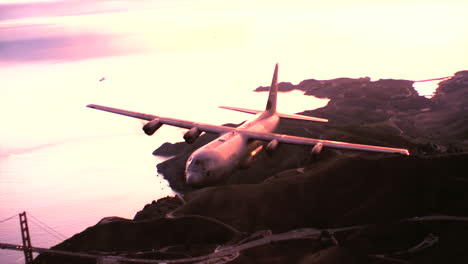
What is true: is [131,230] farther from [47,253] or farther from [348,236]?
[348,236]

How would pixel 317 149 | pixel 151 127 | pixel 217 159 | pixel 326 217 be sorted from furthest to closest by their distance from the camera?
pixel 326 217
pixel 151 127
pixel 317 149
pixel 217 159

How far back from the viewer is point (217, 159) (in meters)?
64.2

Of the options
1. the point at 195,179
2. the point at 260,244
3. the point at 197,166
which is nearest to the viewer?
the point at 195,179

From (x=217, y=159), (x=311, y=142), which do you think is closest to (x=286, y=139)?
(x=311, y=142)

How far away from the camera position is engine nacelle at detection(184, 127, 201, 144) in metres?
75.1

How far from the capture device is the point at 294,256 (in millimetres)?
99562

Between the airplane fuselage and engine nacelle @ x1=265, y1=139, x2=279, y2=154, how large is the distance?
13.0ft

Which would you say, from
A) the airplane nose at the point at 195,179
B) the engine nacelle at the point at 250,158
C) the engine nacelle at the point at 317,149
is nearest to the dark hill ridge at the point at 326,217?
the engine nacelle at the point at 250,158

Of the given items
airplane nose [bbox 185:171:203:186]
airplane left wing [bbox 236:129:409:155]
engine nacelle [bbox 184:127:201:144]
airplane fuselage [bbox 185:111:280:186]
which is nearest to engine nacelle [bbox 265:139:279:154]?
airplane left wing [bbox 236:129:409:155]

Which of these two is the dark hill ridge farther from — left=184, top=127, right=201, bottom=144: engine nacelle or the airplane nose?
the airplane nose

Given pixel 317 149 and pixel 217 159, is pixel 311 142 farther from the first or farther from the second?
pixel 217 159

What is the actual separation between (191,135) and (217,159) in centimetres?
1257

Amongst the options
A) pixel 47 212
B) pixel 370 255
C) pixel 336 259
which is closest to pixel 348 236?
pixel 370 255

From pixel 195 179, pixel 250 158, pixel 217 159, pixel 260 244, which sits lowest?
pixel 260 244
